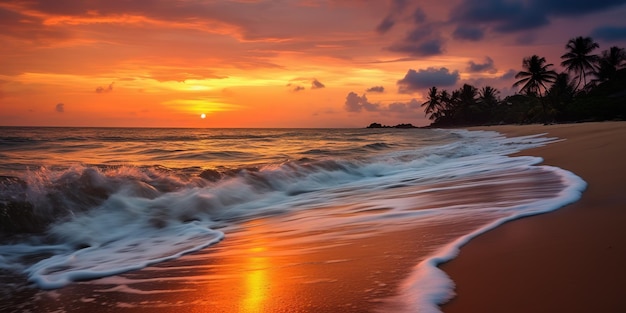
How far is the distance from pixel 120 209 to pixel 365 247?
4336 mm

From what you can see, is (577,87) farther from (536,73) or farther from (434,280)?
(434,280)

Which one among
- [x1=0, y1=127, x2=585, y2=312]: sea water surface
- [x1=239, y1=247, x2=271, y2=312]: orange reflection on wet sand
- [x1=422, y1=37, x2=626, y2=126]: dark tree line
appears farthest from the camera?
[x1=422, y1=37, x2=626, y2=126]: dark tree line

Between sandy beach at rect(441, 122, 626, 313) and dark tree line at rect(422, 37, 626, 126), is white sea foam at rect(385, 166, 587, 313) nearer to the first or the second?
sandy beach at rect(441, 122, 626, 313)

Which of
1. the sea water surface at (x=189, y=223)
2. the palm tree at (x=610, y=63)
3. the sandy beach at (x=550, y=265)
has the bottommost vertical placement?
the sea water surface at (x=189, y=223)

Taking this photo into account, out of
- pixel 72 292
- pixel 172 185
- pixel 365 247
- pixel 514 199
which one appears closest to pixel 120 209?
pixel 172 185

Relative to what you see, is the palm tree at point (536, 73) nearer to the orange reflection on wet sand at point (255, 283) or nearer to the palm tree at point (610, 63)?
the palm tree at point (610, 63)

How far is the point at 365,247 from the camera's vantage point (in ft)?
11.3

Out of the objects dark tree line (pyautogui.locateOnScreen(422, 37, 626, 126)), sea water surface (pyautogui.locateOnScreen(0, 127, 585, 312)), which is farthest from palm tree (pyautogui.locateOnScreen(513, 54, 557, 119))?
sea water surface (pyautogui.locateOnScreen(0, 127, 585, 312))

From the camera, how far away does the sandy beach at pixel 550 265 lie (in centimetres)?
200


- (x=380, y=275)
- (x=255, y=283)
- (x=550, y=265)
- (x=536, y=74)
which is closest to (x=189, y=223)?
(x=255, y=283)

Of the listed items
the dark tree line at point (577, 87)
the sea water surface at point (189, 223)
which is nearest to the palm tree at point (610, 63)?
the dark tree line at point (577, 87)

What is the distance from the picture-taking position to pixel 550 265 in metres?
2.44

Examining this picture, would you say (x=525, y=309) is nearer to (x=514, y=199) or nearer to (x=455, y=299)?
(x=455, y=299)

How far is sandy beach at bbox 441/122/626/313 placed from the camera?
6.56 ft
